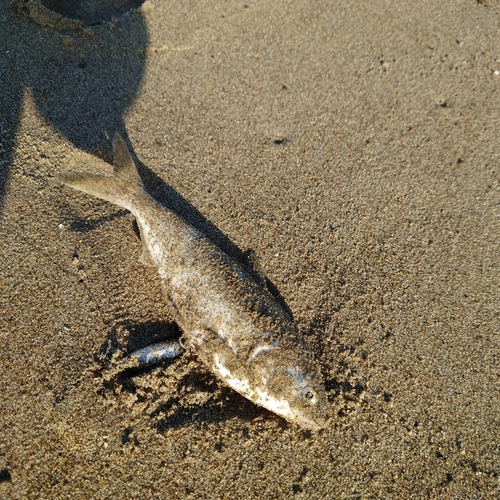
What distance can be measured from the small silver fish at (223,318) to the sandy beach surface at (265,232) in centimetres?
17

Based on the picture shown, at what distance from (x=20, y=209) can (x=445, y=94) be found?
15.3ft

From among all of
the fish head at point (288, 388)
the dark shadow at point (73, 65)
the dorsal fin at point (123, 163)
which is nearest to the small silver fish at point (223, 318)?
the fish head at point (288, 388)

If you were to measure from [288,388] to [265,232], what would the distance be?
4.71 ft

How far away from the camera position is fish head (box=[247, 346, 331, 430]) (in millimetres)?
2641

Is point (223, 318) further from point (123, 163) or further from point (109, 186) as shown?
point (123, 163)

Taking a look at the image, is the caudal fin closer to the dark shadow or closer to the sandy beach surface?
the sandy beach surface

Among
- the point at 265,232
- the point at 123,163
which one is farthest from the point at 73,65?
the point at 265,232

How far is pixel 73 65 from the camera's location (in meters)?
4.10

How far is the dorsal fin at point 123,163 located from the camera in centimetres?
347

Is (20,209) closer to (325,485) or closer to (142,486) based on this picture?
(142,486)

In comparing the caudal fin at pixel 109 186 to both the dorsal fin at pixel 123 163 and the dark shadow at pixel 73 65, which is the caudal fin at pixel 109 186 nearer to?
the dorsal fin at pixel 123 163

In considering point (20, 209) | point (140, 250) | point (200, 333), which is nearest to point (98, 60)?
point (20, 209)

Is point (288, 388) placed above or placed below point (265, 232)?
below

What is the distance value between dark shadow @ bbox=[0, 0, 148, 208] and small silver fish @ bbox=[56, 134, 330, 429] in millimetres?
813
